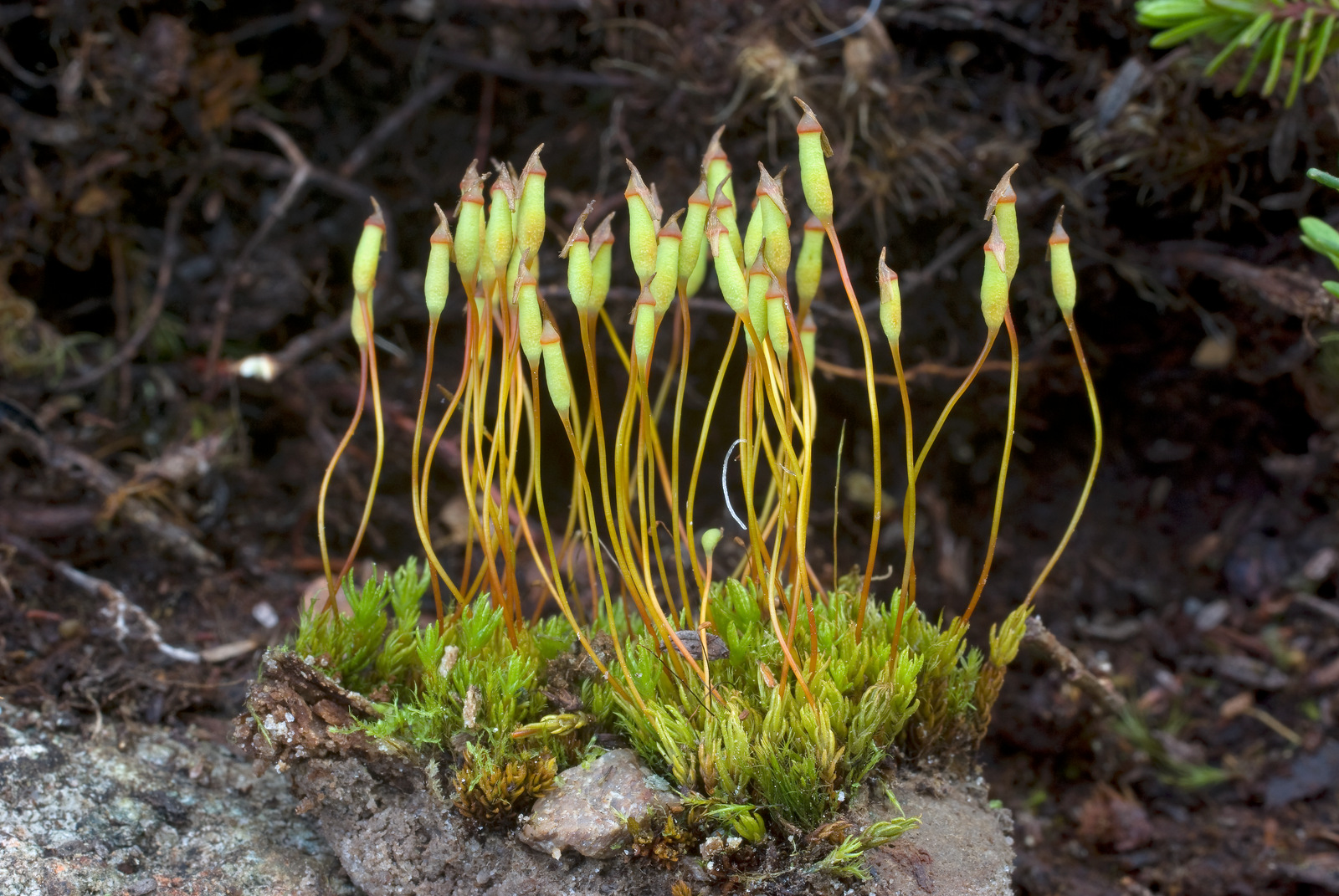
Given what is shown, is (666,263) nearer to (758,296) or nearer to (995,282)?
(758,296)

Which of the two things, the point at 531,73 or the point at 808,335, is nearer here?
the point at 808,335

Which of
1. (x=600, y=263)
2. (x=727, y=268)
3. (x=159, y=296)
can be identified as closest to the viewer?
(x=727, y=268)

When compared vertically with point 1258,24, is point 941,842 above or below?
below

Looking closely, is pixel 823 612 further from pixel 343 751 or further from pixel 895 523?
pixel 895 523

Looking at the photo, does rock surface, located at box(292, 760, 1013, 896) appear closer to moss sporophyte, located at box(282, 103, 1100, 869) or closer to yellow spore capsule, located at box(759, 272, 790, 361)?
moss sporophyte, located at box(282, 103, 1100, 869)

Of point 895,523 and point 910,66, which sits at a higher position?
point 910,66

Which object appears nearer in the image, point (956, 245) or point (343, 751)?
point (343, 751)

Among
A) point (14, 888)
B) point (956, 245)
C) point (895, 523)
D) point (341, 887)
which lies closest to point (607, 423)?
point (895, 523)

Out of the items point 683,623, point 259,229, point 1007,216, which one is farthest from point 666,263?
point 259,229
